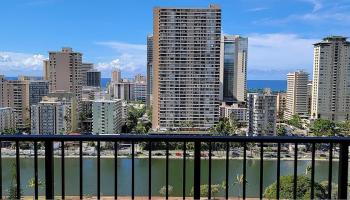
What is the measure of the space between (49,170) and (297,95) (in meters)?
56.2

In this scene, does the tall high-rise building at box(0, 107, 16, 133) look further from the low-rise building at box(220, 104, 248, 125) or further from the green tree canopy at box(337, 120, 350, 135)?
the green tree canopy at box(337, 120, 350, 135)

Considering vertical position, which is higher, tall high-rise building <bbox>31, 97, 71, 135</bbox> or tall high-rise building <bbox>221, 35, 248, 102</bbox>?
tall high-rise building <bbox>221, 35, 248, 102</bbox>

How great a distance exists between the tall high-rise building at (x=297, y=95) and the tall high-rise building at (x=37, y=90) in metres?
34.9

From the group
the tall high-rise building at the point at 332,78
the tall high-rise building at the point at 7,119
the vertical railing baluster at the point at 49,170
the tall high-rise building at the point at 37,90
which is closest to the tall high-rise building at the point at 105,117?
the tall high-rise building at the point at 7,119

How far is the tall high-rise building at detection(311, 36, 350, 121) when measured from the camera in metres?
46.6

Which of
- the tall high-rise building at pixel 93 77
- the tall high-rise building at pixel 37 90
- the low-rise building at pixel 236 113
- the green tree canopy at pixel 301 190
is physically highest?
the tall high-rise building at pixel 93 77

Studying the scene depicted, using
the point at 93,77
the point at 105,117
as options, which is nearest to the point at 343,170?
the point at 105,117

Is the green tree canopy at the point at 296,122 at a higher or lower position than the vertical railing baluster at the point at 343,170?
lower

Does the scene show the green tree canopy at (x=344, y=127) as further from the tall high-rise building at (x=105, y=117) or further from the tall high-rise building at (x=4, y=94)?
the tall high-rise building at (x=4, y=94)

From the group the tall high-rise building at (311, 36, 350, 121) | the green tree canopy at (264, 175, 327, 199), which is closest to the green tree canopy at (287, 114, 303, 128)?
the tall high-rise building at (311, 36, 350, 121)

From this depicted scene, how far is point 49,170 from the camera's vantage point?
9.38ft

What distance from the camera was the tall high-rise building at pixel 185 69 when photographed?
139 feet

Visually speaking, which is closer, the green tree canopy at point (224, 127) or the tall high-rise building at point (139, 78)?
the green tree canopy at point (224, 127)

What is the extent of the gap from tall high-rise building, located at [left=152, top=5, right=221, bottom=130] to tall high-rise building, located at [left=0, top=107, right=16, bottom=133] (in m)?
15.7
